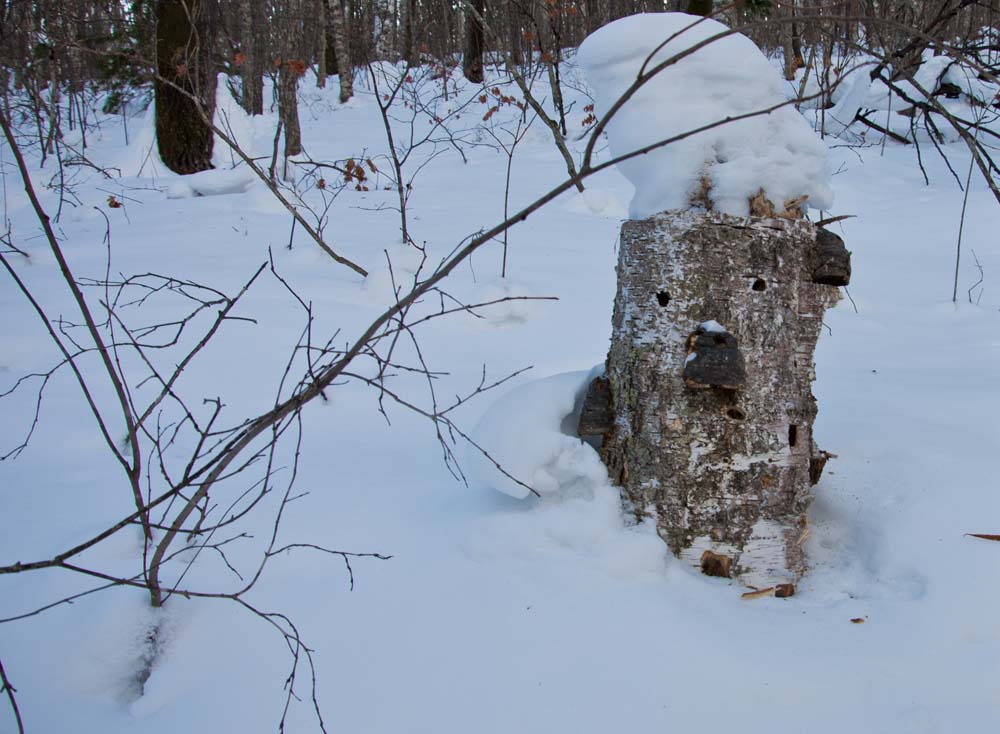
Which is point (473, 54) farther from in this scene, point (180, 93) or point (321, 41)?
point (180, 93)

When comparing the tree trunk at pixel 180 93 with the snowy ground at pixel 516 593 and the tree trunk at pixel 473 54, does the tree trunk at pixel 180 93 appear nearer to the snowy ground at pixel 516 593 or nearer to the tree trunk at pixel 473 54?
the snowy ground at pixel 516 593

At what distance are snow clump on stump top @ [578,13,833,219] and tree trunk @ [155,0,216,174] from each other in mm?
4859

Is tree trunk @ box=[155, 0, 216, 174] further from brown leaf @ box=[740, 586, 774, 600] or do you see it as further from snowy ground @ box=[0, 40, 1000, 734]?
brown leaf @ box=[740, 586, 774, 600]

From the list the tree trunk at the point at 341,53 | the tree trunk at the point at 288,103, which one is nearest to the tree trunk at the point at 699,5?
the tree trunk at the point at 288,103

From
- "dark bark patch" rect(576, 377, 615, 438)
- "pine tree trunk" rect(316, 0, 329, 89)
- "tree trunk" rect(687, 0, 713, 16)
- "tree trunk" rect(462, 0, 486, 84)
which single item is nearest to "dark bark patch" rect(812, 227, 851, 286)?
"dark bark patch" rect(576, 377, 615, 438)

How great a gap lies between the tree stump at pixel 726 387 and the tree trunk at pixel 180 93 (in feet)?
16.6

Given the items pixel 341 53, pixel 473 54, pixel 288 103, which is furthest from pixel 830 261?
pixel 473 54

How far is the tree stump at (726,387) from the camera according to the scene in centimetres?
154

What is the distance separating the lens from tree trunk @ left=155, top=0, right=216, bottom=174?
5.67 meters

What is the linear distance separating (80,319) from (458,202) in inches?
115

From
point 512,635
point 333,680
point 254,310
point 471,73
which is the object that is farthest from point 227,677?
point 471,73

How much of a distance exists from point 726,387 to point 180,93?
220 inches

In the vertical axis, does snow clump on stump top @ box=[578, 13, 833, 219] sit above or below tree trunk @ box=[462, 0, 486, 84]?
below

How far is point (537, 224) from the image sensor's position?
4.76 metres
